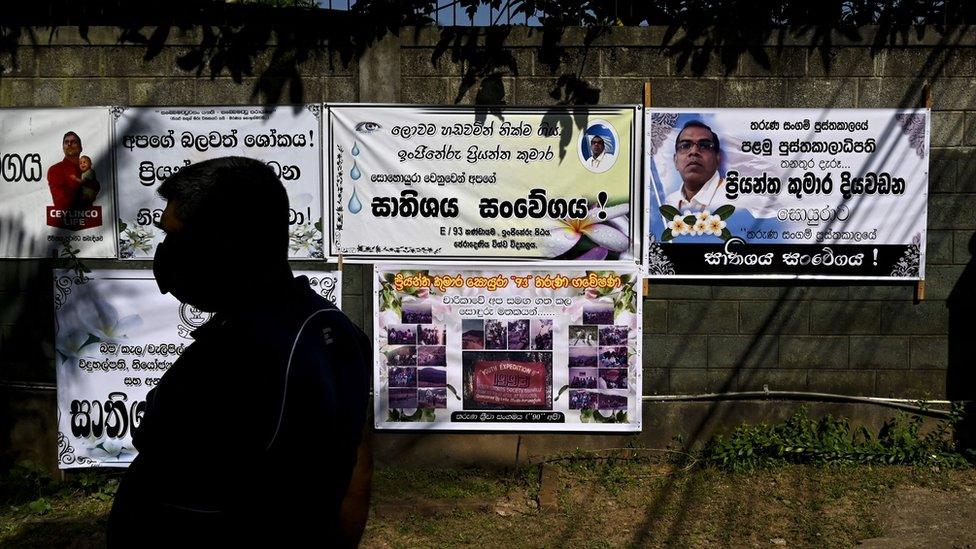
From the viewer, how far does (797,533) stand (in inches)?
194

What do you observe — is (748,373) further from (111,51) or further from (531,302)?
(111,51)

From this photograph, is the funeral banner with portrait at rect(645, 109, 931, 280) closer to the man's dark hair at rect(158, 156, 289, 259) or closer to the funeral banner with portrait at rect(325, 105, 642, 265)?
the funeral banner with portrait at rect(325, 105, 642, 265)

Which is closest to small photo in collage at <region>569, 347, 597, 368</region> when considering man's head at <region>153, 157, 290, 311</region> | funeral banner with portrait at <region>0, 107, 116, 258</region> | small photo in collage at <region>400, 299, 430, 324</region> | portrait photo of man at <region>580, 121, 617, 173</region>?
small photo in collage at <region>400, 299, 430, 324</region>

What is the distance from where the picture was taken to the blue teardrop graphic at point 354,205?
5.69 m

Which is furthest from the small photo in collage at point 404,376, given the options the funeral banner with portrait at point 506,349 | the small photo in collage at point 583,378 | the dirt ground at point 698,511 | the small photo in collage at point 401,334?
the small photo in collage at point 583,378

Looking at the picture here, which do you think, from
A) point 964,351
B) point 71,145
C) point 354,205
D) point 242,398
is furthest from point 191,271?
point 964,351

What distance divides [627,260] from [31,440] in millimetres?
4125

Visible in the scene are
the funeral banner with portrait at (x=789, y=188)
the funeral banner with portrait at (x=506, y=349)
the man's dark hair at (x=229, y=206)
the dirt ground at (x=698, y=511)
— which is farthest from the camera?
the funeral banner with portrait at (x=506, y=349)

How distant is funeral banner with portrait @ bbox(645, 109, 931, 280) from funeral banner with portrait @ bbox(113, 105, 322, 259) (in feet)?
7.14

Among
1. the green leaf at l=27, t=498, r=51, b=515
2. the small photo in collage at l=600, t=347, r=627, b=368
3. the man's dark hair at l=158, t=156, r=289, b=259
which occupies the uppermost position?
the man's dark hair at l=158, t=156, r=289, b=259

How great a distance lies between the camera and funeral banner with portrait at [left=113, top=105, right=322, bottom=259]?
5648 millimetres

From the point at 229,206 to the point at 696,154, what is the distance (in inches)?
168

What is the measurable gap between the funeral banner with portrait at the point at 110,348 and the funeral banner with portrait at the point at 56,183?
→ 27 cm

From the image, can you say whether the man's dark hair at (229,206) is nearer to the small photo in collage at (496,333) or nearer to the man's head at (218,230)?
the man's head at (218,230)
